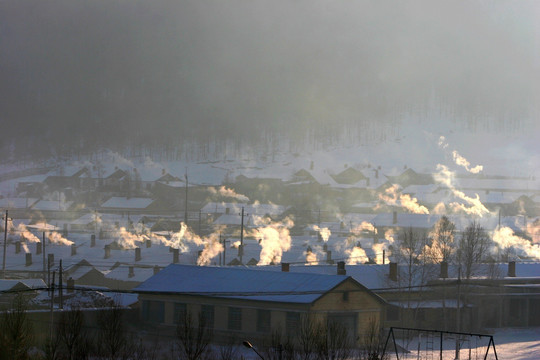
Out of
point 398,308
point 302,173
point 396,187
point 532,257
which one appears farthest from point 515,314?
point 302,173

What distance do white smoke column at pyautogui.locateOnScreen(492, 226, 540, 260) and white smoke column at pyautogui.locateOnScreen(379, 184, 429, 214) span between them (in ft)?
65.4

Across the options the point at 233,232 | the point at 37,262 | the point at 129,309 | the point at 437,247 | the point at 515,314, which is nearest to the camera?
the point at 129,309

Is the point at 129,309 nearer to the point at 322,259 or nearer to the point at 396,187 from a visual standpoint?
the point at 322,259

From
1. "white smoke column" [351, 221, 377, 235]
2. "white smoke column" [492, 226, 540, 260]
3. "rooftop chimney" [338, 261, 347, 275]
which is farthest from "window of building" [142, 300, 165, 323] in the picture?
"white smoke column" [351, 221, 377, 235]

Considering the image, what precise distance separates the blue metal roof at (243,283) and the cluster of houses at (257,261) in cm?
9

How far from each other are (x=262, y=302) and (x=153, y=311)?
20.5ft

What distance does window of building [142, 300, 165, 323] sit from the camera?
39406mm

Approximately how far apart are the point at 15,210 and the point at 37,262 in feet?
181

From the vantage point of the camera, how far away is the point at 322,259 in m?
64.8

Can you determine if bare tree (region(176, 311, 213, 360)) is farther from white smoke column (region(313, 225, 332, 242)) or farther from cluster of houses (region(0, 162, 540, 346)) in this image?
white smoke column (region(313, 225, 332, 242))

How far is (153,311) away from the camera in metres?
39.8

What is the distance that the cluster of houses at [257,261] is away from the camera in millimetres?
37375

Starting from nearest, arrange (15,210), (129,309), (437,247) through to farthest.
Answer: (129,309)
(437,247)
(15,210)

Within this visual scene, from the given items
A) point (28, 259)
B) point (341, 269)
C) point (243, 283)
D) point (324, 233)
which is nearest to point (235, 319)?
point (243, 283)
